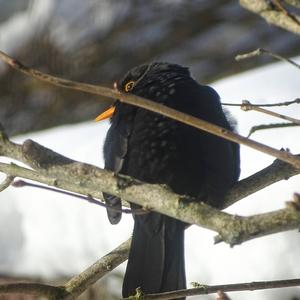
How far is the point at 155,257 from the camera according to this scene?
277 cm

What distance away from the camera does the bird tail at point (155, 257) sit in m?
2.69

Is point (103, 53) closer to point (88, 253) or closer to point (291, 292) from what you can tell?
point (88, 253)

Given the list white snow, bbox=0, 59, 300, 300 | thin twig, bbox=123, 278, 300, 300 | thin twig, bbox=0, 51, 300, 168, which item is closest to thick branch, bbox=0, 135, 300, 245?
thin twig, bbox=0, 51, 300, 168

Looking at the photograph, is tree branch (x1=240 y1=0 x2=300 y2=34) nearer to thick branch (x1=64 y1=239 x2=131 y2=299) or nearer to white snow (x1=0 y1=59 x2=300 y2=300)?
thick branch (x1=64 y1=239 x2=131 y2=299)

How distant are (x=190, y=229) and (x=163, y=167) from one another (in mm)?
1217

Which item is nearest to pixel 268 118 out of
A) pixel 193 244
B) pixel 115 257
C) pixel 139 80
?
pixel 193 244

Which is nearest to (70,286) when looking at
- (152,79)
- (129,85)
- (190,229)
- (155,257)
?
(155,257)

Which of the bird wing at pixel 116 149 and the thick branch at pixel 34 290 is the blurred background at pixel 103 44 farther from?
the thick branch at pixel 34 290

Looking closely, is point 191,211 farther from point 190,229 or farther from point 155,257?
point 190,229

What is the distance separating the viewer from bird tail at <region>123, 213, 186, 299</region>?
2.69 meters

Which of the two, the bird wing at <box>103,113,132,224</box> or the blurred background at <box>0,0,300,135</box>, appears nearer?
the bird wing at <box>103,113,132,224</box>

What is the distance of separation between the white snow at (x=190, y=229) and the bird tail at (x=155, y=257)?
0.97m

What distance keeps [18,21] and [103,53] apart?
75 cm

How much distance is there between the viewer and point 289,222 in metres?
1.69
